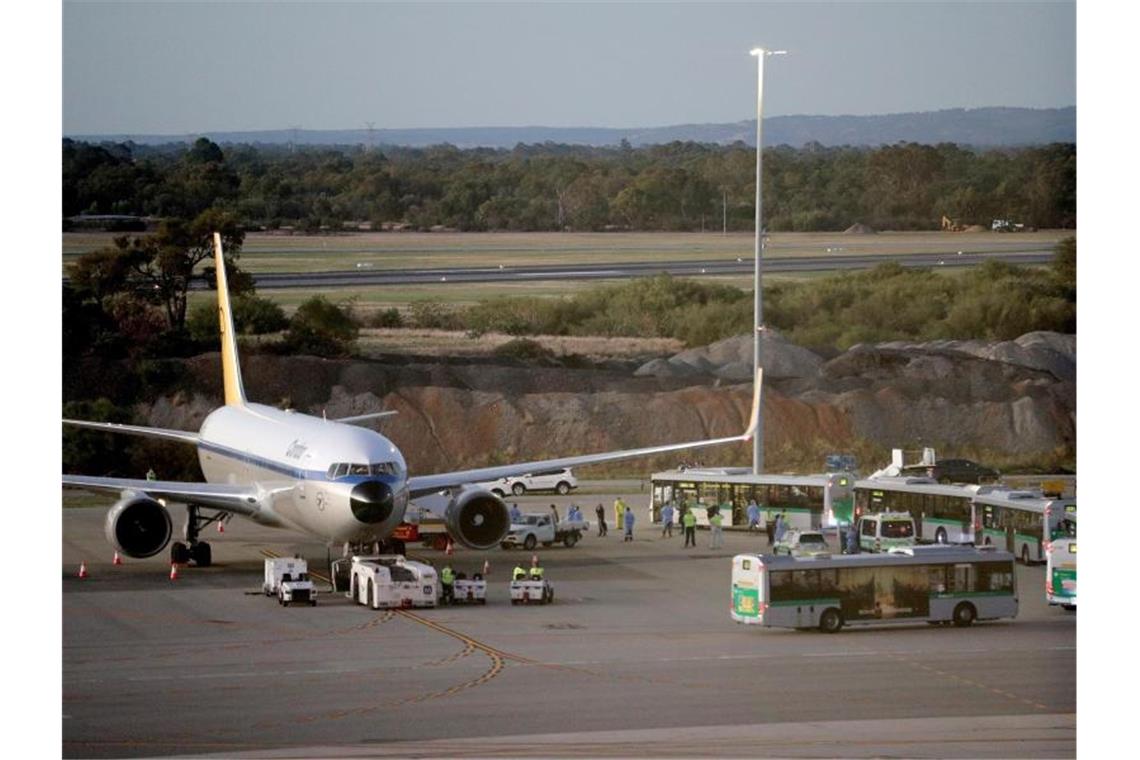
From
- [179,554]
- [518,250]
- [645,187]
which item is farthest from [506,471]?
[645,187]

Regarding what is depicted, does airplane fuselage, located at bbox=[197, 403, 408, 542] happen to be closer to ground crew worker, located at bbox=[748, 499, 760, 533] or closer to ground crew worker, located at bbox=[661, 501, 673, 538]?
ground crew worker, located at bbox=[661, 501, 673, 538]

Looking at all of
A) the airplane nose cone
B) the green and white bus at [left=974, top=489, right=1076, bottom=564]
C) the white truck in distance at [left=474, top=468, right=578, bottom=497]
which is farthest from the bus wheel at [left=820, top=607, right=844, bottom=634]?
the white truck in distance at [left=474, top=468, right=578, bottom=497]

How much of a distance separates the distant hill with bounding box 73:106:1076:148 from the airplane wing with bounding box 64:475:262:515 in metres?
43.0

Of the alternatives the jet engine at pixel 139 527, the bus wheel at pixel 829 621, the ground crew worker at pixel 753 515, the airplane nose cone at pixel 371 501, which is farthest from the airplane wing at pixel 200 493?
the ground crew worker at pixel 753 515

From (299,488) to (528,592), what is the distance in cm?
731

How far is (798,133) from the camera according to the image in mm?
122812

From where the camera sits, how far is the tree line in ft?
391

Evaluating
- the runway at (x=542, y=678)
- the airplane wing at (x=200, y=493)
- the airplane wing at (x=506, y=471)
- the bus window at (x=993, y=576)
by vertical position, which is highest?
the airplane wing at (x=506, y=471)

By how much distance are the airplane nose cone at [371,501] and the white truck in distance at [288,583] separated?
2.32 metres

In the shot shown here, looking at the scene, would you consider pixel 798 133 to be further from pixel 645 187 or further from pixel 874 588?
pixel 874 588

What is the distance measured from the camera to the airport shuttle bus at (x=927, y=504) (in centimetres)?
6444

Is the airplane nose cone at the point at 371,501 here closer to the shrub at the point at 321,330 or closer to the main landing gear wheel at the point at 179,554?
the main landing gear wheel at the point at 179,554
